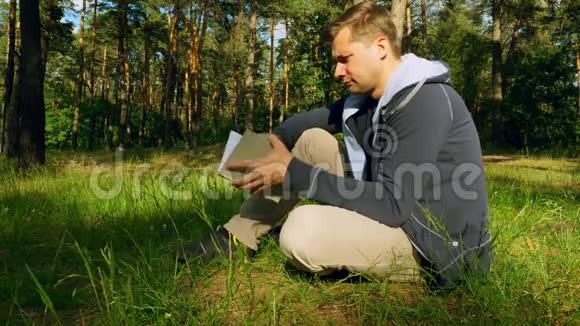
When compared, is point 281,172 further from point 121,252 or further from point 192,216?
point 192,216

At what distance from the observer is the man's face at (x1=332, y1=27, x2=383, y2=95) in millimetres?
1938

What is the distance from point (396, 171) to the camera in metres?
1.72

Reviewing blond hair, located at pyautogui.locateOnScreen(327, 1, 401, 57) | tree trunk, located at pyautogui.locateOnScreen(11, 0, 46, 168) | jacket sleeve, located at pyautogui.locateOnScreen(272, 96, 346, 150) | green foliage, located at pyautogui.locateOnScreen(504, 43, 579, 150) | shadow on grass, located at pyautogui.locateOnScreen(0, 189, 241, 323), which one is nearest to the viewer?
blond hair, located at pyautogui.locateOnScreen(327, 1, 401, 57)

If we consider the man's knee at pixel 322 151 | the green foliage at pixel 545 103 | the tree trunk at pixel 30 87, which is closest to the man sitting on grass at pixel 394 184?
the man's knee at pixel 322 151

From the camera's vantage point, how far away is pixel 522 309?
167 cm

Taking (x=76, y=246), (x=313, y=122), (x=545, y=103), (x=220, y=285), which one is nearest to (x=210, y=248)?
(x=220, y=285)

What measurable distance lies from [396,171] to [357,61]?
58cm

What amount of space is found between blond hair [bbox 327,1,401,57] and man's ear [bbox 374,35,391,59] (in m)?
0.02

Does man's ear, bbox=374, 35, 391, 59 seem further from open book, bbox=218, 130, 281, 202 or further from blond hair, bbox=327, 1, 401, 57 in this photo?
open book, bbox=218, 130, 281, 202

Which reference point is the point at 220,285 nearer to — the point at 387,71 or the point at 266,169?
the point at 266,169

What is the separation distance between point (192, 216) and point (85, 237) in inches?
31.3

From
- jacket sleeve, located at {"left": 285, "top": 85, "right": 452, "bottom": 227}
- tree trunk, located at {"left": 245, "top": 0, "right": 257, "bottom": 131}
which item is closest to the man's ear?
jacket sleeve, located at {"left": 285, "top": 85, "right": 452, "bottom": 227}

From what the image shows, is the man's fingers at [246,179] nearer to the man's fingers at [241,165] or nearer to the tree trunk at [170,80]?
the man's fingers at [241,165]

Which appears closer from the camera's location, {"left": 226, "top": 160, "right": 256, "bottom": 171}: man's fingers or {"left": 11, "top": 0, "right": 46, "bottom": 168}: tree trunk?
{"left": 226, "top": 160, "right": 256, "bottom": 171}: man's fingers
